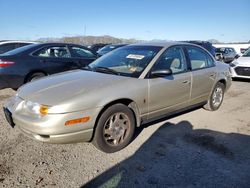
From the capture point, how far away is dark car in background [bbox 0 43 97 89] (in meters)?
6.22

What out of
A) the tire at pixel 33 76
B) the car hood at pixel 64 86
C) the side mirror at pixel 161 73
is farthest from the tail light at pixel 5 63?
the side mirror at pixel 161 73

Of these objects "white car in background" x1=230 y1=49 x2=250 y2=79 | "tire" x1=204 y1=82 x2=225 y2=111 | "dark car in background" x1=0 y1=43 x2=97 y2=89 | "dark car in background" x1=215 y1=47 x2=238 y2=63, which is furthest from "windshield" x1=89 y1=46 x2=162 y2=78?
"dark car in background" x1=215 y1=47 x2=238 y2=63

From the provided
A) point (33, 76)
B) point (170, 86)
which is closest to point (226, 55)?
point (33, 76)

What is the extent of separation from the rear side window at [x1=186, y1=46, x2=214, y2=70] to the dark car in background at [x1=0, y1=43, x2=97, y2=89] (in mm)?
2856

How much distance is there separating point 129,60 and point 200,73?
62.4 inches

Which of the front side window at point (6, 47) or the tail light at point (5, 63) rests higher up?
the front side window at point (6, 47)

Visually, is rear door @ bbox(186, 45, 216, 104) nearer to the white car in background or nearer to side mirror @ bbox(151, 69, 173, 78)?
side mirror @ bbox(151, 69, 173, 78)

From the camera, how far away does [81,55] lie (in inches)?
301

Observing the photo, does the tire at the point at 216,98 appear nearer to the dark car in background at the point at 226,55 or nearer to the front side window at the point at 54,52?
the front side window at the point at 54,52

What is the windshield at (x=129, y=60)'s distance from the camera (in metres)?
4.11

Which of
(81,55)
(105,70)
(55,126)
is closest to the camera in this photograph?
(55,126)

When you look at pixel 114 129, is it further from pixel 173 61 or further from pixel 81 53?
pixel 81 53

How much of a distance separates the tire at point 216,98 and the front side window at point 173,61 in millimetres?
1393

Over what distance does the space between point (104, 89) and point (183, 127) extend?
199cm
